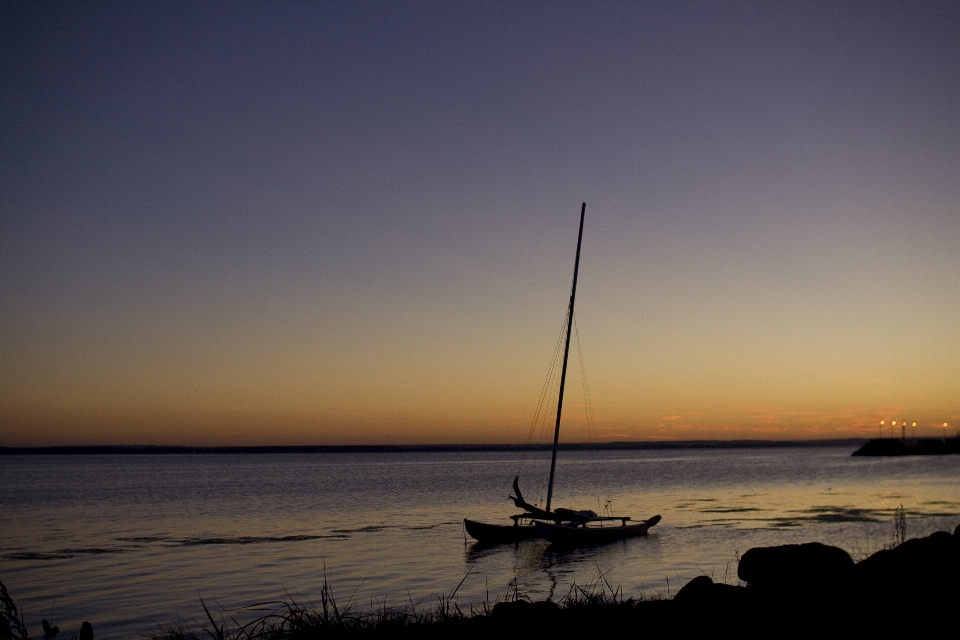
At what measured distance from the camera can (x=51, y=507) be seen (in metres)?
65.8

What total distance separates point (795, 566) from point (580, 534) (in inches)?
903

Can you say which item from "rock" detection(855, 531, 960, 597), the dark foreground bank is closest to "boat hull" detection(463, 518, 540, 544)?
"rock" detection(855, 531, 960, 597)

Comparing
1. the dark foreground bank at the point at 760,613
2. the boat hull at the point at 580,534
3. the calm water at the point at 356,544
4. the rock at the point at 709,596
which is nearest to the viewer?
the dark foreground bank at the point at 760,613

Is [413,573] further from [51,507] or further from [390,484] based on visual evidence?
[390,484]

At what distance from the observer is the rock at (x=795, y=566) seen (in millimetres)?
15523

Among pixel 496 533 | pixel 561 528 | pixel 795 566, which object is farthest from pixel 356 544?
pixel 795 566

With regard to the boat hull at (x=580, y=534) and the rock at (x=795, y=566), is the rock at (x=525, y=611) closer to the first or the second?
the rock at (x=795, y=566)

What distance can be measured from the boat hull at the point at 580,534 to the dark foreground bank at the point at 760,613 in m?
21.5

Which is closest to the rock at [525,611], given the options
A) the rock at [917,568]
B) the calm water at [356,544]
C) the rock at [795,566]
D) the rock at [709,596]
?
the rock at [709,596]

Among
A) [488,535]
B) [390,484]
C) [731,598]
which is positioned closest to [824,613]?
[731,598]

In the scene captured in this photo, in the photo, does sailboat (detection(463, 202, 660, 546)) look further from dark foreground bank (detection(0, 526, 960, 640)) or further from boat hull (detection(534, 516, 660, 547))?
dark foreground bank (detection(0, 526, 960, 640))

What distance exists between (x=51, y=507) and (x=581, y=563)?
49540 mm

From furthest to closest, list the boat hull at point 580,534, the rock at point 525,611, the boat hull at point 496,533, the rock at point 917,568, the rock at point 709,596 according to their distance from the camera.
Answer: the boat hull at point 496,533 < the boat hull at point 580,534 < the rock at point 709,596 < the rock at point 917,568 < the rock at point 525,611

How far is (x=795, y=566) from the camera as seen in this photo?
16.2 m
